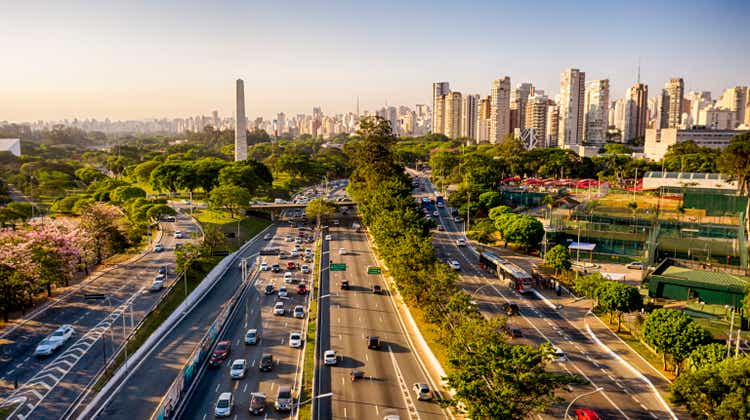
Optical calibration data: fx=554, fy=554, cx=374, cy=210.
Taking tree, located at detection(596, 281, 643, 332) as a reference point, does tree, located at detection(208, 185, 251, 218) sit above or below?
above

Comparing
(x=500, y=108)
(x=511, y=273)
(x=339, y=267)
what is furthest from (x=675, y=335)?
(x=500, y=108)

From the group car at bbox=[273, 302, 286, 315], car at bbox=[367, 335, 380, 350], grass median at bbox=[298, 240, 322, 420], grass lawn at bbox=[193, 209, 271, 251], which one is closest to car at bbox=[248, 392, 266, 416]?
grass median at bbox=[298, 240, 322, 420]

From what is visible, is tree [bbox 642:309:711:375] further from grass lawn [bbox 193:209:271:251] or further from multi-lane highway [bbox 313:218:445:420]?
grass lawn [bbox 193:209:271:251]

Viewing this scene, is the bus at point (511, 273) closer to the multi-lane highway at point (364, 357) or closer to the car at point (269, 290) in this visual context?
the multi-lane highway at point (364, 357)

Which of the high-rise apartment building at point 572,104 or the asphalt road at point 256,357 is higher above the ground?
the high-rise apartment building at point 572,104

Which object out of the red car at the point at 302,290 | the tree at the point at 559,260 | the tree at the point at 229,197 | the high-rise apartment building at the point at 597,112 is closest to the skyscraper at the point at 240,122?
the tree at the point at 229,197

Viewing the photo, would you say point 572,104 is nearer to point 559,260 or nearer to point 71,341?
point 559,260
